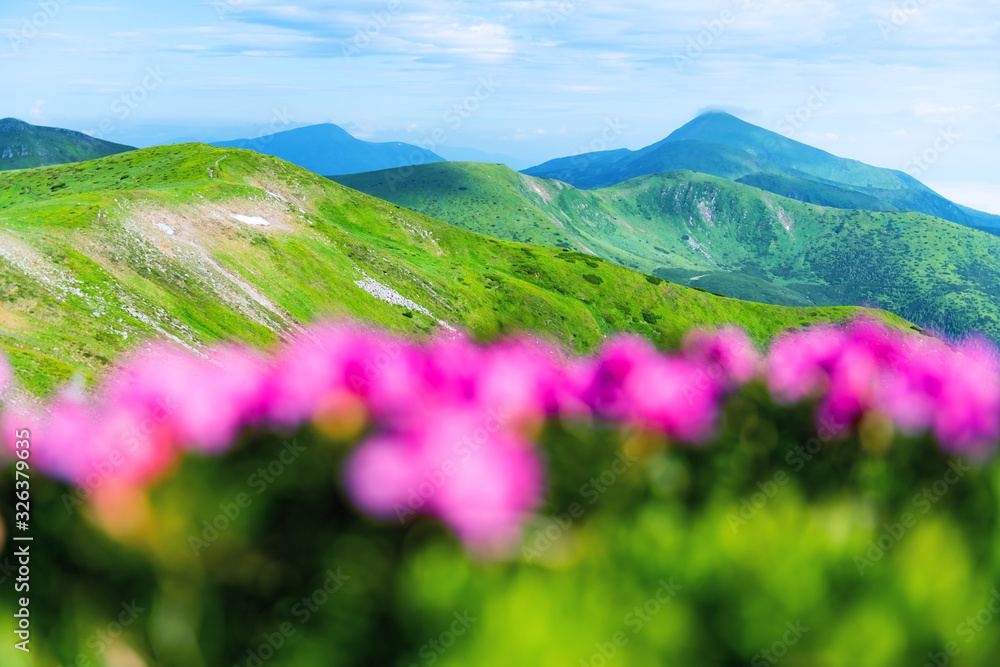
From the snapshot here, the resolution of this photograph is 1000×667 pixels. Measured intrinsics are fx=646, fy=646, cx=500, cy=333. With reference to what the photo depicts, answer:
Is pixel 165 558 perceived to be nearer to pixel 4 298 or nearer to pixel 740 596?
pixel 740 596

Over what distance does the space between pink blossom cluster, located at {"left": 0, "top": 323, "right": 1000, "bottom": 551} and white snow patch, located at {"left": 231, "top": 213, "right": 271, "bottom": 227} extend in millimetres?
99034

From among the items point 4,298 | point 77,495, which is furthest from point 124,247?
point 77,495

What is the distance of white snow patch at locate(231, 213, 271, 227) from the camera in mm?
95175

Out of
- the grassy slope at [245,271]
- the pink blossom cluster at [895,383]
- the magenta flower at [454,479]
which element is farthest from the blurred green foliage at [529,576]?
the grassy slope at [245,271]

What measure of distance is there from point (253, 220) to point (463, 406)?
10263 centimetres

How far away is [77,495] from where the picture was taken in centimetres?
326

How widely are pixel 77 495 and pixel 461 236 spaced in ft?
471

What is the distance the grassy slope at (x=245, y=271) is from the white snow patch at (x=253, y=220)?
4.19 feet

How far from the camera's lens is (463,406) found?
3604 mm

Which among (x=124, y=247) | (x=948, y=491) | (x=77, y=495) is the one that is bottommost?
(x=124, y=247)

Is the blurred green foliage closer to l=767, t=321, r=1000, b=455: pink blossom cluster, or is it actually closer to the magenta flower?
the magenta flower

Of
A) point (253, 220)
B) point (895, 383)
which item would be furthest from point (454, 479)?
point (253, 220)

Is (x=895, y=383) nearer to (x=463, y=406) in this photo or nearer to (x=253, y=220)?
(x=463, y=406)

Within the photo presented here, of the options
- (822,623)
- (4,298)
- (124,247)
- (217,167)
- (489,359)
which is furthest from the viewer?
(217,167)
